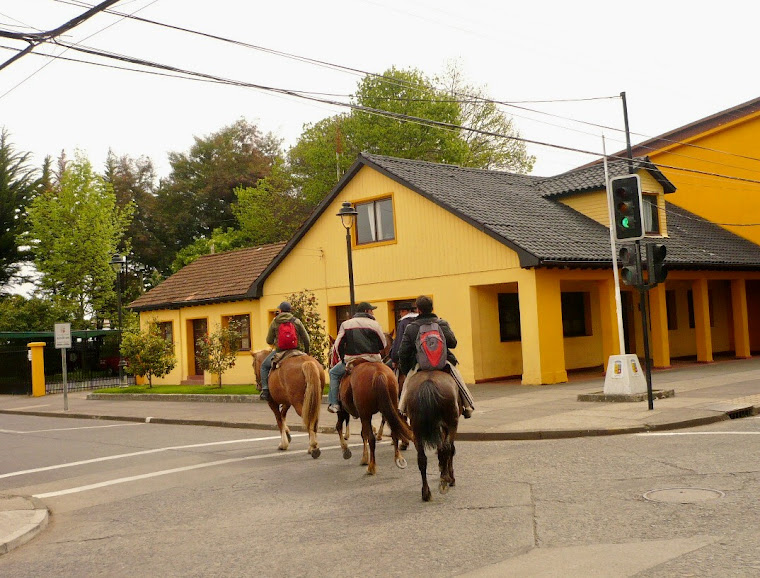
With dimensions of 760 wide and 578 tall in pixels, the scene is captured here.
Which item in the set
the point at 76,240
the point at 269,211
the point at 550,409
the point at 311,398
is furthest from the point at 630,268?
the point at 269,211

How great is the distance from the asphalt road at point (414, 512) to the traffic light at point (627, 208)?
12.6 feet

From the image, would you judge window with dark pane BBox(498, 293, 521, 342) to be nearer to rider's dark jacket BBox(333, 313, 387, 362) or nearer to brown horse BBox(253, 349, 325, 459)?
brown horse BBox(253, 349, 325, 459)

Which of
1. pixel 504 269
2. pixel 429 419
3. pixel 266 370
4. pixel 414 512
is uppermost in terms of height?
pixel 504 269

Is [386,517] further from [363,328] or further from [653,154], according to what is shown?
[653,154]

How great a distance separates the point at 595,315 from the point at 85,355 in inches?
1033

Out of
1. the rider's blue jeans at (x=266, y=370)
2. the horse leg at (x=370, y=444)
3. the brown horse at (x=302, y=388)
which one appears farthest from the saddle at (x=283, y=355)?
the horse leg at (x=370, y=444)

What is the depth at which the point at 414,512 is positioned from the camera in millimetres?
7887

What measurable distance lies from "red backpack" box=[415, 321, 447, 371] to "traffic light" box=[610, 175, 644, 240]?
6998 millimetres

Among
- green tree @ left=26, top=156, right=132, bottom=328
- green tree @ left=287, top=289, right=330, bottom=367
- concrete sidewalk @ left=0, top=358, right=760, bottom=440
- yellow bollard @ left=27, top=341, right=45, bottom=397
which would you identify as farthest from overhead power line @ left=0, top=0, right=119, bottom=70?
green tree @ left=26, top=156, right=132, bottom=328

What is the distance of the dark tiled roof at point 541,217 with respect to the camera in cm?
2180

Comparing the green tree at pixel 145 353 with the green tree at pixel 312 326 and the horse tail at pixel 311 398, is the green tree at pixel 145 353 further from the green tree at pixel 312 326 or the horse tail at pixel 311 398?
the horse tail at pixel 311 398

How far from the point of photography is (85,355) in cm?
4106

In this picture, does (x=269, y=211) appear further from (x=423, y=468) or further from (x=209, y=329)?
(x=423, y=468)

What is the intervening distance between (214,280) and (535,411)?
1969 cm
